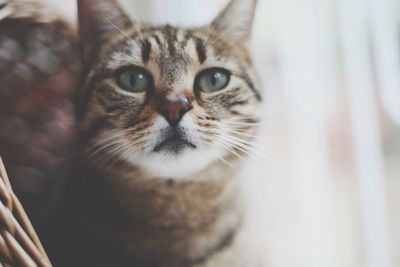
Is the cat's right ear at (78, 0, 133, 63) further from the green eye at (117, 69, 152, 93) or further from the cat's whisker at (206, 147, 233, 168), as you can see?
the cat's whisker at (206, 147, 233, 168)

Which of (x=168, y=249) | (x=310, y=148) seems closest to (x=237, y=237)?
(x=168, y=249)

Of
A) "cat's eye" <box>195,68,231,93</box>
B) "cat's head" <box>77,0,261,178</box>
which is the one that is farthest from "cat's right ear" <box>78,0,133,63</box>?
"cat's eye" <box>195,68,231,93</box>

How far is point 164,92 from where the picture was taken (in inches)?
19.6

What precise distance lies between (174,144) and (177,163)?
1.0 inches

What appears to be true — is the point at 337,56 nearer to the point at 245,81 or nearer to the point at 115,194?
the point at 245,81

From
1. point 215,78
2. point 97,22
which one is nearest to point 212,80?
point 215,78

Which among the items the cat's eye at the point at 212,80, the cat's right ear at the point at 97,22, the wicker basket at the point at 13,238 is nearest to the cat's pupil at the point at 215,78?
the cat's eye at the point at 212,80

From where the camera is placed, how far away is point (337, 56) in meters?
0.73

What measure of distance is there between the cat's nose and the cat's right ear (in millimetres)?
110

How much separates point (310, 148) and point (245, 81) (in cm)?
17

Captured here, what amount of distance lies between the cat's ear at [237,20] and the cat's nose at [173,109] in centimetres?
12

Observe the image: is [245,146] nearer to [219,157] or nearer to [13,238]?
[219,157]

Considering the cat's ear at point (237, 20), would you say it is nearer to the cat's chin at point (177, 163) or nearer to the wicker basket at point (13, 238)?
the cat's chin at point (177, 163)

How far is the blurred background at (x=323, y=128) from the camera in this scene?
1.98 feet
